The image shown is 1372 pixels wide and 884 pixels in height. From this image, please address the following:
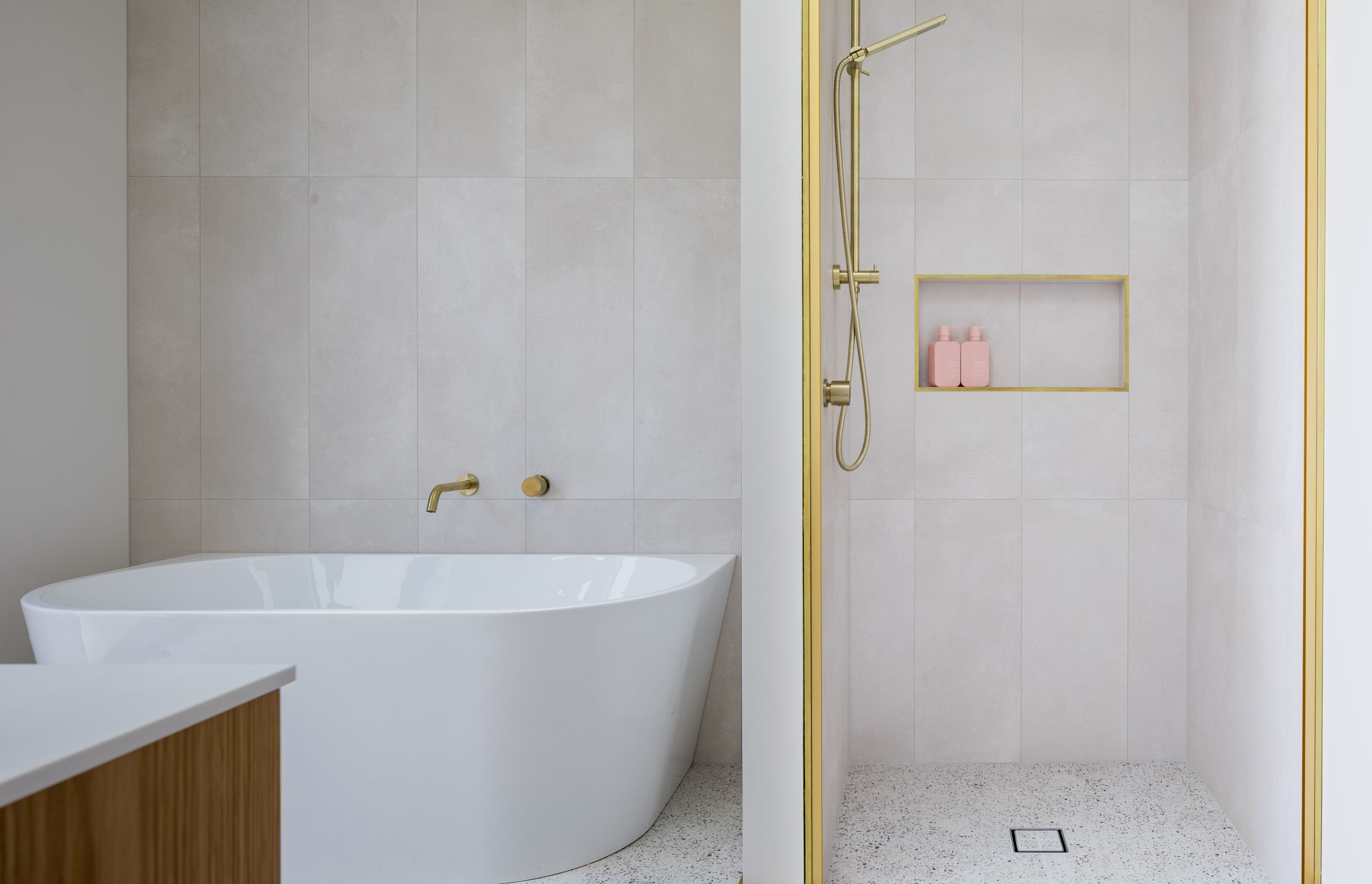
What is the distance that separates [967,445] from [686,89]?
1318mm

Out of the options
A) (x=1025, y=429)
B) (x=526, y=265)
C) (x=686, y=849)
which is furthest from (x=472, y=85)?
(x=686, y=849)

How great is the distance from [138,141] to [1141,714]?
11.2 feet

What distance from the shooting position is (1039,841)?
1.97 meters

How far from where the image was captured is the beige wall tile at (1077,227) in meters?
2.38

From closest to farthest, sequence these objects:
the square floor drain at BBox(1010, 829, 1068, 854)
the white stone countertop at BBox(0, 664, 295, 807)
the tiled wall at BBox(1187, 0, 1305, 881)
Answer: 1. the white stone countertop at BBox(0, 664, 295, 807)
2. the tiled wall at BBox(1187, 0, 1305, 881)
3. the square floor drain at BBox(1010, 829, 1068, 854)

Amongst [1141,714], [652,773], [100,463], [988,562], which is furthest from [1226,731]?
[100,463]

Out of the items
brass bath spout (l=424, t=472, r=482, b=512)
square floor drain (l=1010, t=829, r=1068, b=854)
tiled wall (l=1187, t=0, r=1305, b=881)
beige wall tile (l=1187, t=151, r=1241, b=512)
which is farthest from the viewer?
brass bath spout (l=424, t=472, r=482, b=512)

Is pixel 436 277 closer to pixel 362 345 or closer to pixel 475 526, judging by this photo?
pixel 362 345

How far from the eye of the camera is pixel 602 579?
7.76 feet

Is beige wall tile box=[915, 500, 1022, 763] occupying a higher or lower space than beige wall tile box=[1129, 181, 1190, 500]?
lower

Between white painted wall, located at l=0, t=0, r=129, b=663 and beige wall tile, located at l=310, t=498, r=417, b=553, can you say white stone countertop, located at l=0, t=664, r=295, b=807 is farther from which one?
white painted wall, located at l=0, t=0, r=129, b=663

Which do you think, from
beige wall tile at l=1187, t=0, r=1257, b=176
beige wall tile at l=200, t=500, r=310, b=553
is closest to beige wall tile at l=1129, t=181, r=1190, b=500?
beige wall tile at l=1187, t=0, r=1257, b=176

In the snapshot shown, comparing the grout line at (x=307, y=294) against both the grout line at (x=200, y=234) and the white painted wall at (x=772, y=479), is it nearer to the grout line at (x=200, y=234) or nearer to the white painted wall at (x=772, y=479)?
the grout line at (x=200, y=234)

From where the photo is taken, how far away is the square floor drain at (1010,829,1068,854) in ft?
6.33
